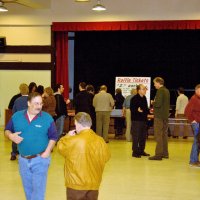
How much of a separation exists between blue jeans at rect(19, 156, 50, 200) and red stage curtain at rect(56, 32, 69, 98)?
976cm

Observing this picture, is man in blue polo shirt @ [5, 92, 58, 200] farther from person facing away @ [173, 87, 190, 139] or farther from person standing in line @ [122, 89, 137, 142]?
person facing away @ [173, 87, 190, 139]

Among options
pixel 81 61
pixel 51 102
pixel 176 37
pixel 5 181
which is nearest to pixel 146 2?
pixel 176 37

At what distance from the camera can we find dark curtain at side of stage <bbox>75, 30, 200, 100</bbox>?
48.0 feet

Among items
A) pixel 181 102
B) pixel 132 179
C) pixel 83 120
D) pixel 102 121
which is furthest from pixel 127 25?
pixel 83 120

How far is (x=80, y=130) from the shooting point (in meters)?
3.79

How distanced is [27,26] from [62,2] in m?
1.37

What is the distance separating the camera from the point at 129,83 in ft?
45.6

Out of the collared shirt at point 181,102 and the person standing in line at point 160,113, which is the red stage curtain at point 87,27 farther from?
the person standing in line at point 160,113

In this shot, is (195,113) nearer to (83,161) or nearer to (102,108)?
(102,108)

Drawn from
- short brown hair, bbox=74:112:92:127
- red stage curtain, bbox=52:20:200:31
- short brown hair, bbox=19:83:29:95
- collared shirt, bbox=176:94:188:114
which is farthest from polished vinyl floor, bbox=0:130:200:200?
red stage curtain, bbox=52:20:200:31

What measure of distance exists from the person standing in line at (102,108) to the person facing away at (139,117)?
6.00 ft

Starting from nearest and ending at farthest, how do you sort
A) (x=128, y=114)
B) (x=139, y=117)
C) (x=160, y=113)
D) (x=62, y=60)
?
(x=160, y=113), (x=139, y=117), (x=128, y=114), (x=62, y=60)

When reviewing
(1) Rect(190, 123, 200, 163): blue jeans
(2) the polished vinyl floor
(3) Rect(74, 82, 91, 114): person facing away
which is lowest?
(2) the polished vinyl floor

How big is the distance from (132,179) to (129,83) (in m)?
7.28
